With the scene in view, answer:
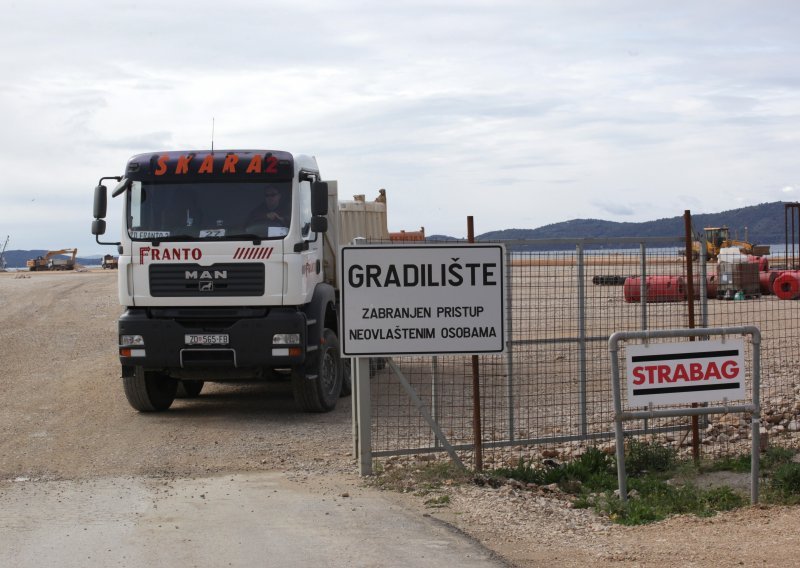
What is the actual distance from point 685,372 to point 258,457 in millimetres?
4472

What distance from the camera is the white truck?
39.1 ft

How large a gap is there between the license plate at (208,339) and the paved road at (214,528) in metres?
3.24

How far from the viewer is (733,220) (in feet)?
625

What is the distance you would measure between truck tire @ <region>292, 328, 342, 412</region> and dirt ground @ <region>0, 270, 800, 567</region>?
177 mm

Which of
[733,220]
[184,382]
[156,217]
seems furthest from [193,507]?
[733,220]

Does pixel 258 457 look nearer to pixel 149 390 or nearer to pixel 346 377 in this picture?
pixel 149 390

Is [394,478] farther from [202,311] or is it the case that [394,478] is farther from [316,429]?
Result: [202,311]

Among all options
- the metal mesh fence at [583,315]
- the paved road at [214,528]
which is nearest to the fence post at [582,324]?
the metal mesh fence at [583,315]

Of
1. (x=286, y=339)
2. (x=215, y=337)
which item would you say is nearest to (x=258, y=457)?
(x=286, y=339)

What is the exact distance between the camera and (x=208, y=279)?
39.2 feet

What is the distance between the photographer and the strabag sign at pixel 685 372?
791cm

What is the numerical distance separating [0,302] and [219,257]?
22.9 m

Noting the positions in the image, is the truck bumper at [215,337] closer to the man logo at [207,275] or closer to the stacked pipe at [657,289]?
the man logo at [207,275]

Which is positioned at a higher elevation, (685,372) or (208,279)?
(208,279)
